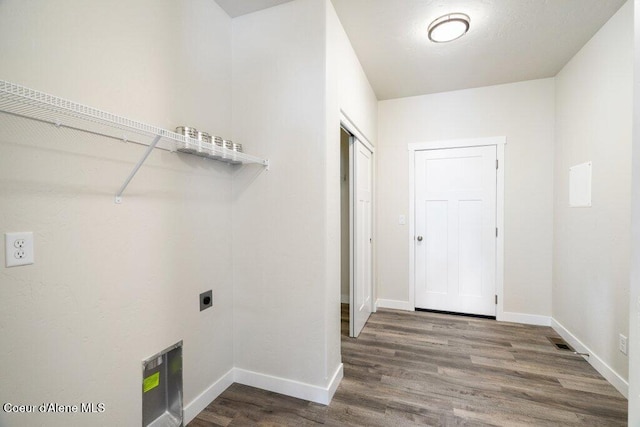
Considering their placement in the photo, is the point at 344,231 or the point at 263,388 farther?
the point at 344,231

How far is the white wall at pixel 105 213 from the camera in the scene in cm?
100

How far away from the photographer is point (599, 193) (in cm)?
221

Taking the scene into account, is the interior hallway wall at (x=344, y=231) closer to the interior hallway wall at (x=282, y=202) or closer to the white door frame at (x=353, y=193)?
the white door frame at (x=353, y=193)

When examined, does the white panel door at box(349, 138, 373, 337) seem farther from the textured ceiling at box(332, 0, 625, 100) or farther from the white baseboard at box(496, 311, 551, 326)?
the white baseboard at box(496, 311, 551, 326)

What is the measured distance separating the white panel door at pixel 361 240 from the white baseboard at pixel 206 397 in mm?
1283

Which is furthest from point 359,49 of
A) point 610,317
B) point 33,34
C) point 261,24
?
point 610,317

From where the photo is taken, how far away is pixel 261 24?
6.53 ft

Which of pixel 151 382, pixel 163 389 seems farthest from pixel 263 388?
pixel 151 382

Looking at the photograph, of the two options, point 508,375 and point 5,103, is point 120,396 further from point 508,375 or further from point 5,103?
point 508,375

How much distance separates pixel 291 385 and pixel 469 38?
309cm

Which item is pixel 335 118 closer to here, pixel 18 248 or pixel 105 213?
pixel 105 213

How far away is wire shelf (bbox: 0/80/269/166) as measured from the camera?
0.83 metres

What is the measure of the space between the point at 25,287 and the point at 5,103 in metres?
0.65

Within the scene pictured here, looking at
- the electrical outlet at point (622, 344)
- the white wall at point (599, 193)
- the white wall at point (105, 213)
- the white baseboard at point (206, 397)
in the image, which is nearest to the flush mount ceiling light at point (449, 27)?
the white wall at point (599, 193)
